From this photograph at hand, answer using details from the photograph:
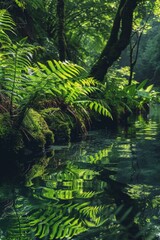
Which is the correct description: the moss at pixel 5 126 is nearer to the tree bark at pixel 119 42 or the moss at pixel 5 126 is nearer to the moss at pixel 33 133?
the moss at pixel 33 133

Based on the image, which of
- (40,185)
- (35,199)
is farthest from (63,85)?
(35,199)

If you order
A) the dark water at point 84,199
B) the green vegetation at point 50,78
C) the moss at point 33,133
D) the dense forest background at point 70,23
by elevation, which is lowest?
the dark water at point 84,199

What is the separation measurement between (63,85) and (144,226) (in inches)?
83.1

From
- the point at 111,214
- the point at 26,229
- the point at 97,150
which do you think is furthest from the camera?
the point at 97,150

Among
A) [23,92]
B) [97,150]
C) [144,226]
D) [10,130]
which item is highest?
[23,92]

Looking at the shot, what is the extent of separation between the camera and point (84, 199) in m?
2.08

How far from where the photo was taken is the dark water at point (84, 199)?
1.59m

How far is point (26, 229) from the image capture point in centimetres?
160

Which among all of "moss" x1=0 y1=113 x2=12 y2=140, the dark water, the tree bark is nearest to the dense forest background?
the tree bark

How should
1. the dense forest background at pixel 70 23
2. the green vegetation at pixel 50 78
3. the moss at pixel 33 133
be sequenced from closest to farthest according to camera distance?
the green vegetation at pixel 50 78 < the moss at pixel 33 133 < the dense forest background at pixel 70 23

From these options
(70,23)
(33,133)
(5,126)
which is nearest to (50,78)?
(5,126)

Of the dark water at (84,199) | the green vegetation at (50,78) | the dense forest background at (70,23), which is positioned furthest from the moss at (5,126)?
the dense forest background at (70,23)

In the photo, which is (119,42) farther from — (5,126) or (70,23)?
(5,126)

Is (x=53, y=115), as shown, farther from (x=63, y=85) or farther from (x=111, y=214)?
(x=111, y=214)
